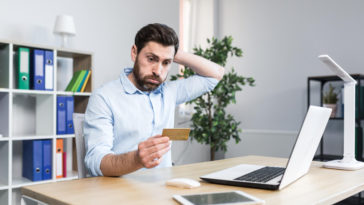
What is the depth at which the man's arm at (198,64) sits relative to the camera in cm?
200

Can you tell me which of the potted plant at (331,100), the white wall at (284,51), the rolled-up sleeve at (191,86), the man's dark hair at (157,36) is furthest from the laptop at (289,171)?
the white wall at (284,51)

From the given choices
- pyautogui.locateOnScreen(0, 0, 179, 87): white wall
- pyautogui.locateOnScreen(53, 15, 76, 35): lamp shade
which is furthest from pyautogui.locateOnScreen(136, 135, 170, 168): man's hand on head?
pyautogui.locateOnScreen(0, 0, 179, 87): white wall

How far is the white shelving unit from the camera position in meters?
2.60

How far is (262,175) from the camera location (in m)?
1.28

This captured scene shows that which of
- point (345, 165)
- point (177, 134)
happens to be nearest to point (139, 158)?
point (177, 134)

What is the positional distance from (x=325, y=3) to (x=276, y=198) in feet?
11.2

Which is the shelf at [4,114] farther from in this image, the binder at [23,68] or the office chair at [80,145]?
the office chair at [80,145]

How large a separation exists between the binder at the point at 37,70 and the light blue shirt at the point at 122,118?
4.02 feet

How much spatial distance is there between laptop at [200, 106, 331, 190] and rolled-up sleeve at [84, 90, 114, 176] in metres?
0.40

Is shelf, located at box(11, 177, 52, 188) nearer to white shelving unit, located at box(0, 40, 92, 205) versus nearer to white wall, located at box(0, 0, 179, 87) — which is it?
white shelving unit, located at box(0, 40, 92, 205)

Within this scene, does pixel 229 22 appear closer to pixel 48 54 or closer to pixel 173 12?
pixel 173 12

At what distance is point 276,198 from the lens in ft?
3.31

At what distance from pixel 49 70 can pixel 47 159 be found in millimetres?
682

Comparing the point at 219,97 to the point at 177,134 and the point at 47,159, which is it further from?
the point at 177,134
